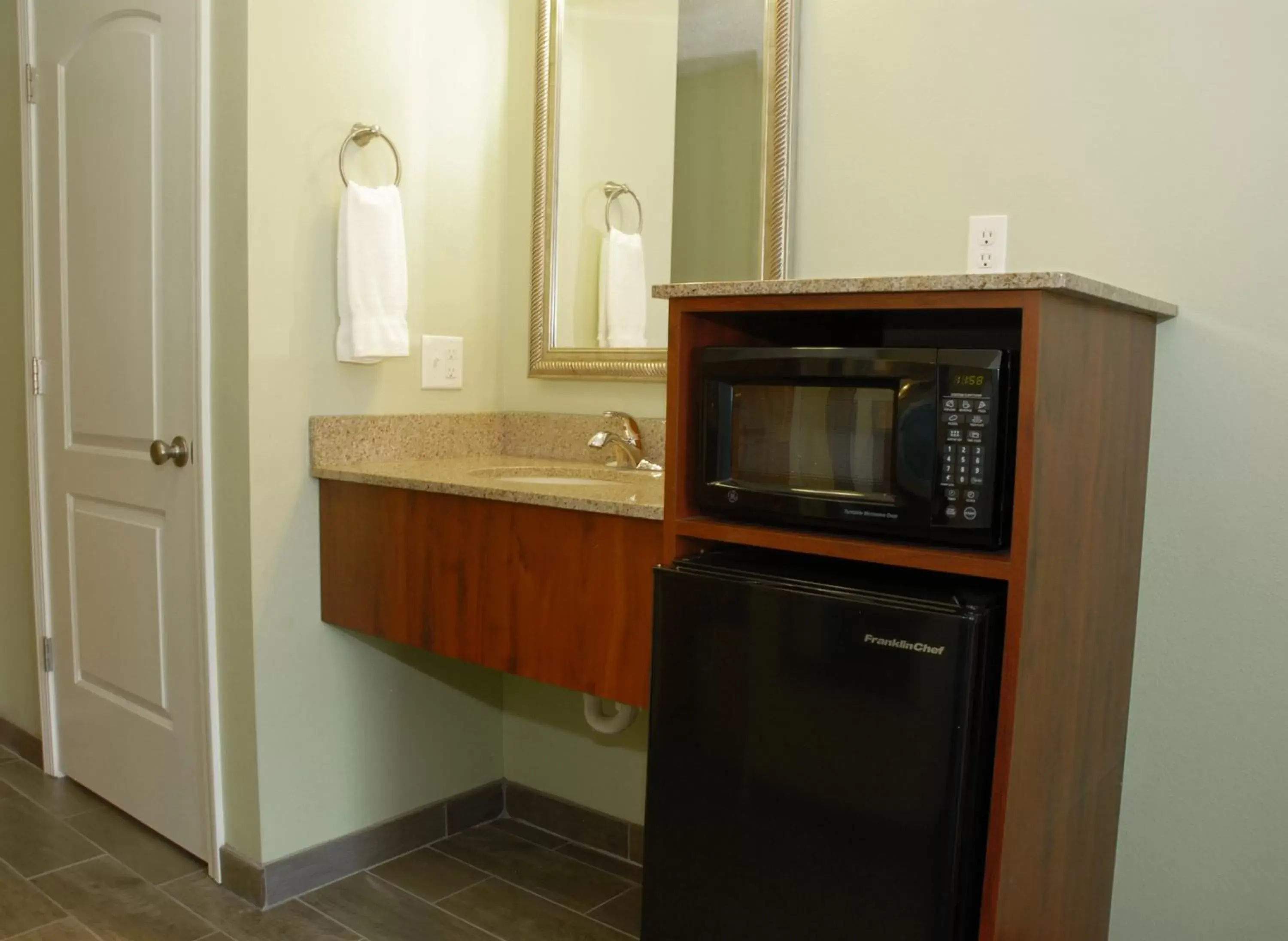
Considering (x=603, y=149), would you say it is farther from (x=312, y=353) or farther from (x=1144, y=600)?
(x=1144, y=600)

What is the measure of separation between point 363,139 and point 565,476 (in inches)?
31.7

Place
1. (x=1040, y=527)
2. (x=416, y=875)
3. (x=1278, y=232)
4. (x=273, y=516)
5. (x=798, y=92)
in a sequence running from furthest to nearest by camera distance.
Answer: (x=416, y=875)
(x=273, y=516)
(x=798, y=92)
(x=1278, y=232)
(x=1040, y=527)

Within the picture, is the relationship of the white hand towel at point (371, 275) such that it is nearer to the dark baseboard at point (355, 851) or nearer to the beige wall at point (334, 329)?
the beige wall at point (334, 329)

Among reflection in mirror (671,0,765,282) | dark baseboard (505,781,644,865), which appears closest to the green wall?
reflection in mirror (671,0,765,282)

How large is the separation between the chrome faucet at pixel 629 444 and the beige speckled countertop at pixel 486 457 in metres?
0.02

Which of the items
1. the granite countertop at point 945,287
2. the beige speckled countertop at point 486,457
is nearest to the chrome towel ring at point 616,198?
the beige speckled countertop at point 486,457

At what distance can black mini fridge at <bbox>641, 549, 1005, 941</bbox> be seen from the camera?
49.9 inches

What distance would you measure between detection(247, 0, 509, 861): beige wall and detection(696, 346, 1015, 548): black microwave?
3.29 ft

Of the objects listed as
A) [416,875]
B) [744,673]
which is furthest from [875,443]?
[416,875]

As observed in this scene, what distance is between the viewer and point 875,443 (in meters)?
1.38

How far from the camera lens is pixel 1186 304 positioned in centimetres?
160

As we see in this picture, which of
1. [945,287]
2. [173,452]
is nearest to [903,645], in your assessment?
[945,287]

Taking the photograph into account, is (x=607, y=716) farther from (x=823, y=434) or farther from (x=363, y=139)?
(x=363, y=139)

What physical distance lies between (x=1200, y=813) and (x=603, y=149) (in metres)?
1.69
